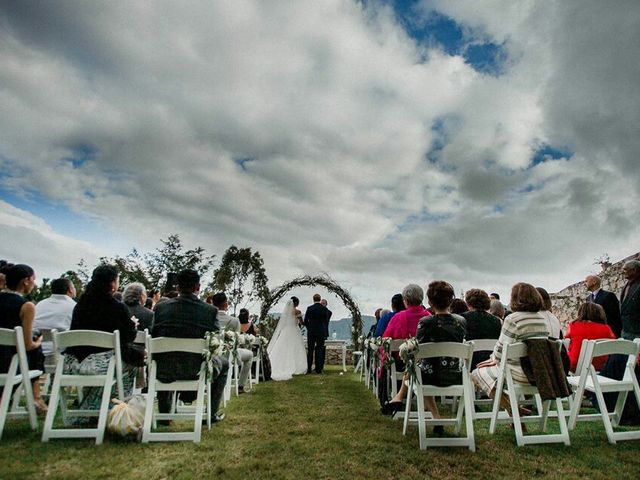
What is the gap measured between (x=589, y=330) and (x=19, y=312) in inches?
283

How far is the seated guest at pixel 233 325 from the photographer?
7363mm

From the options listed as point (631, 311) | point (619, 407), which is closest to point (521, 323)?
point (619, 407)

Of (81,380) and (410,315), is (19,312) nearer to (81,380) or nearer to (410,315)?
(81,380)

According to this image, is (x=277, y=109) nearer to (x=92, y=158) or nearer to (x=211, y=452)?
(x=92, y=158)

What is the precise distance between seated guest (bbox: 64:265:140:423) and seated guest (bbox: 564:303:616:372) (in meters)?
5.93

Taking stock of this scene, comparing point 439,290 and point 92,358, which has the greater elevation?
point 439,290

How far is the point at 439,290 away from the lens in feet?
15.2

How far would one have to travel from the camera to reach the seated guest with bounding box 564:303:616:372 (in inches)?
218

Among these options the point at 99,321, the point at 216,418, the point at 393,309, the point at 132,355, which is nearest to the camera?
the point at 99,321

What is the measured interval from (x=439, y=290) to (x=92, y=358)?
3.90 metres

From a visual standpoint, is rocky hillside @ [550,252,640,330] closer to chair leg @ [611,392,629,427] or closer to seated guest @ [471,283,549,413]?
chair leg @ [611,392,629,427]

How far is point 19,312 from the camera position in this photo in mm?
4266

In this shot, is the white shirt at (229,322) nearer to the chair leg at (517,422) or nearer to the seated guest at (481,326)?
the seated guest at (481,326)

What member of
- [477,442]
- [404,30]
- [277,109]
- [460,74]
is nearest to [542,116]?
[460,74]
